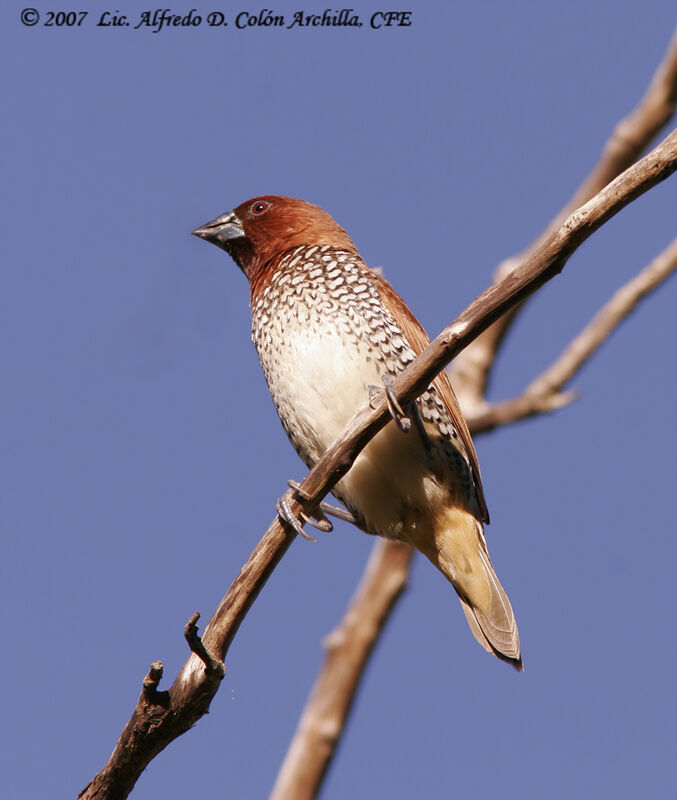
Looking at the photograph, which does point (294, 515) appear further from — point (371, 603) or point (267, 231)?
point (371, 603)

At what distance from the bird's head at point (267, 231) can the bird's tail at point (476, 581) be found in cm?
182

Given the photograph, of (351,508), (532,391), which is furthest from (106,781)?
(532,391)

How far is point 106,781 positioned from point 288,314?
248 centimetres

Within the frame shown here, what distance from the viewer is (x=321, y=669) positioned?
7.66m

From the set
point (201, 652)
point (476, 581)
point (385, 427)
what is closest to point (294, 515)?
point (201, 652)

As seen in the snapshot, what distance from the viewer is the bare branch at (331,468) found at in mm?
3547

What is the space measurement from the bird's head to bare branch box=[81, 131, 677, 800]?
7.21 ft

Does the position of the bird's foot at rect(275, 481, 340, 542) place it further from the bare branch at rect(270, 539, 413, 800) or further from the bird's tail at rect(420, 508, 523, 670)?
the bare branch at rect(270, 539, 413, 800)

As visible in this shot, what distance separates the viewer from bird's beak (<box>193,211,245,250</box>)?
662 centimetres

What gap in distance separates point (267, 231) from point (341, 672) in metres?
3.29

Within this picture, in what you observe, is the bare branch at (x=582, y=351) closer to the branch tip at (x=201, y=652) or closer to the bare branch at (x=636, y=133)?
the bare branch at (x=636, y=133)

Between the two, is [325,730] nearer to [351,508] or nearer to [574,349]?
[351,508]

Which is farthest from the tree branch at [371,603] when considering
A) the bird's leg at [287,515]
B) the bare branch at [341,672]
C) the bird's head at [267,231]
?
the bird's leg at [287,515]

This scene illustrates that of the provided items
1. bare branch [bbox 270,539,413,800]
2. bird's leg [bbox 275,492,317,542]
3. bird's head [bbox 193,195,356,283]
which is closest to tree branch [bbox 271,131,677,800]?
bare branch [bbox 270,539,413,800]
